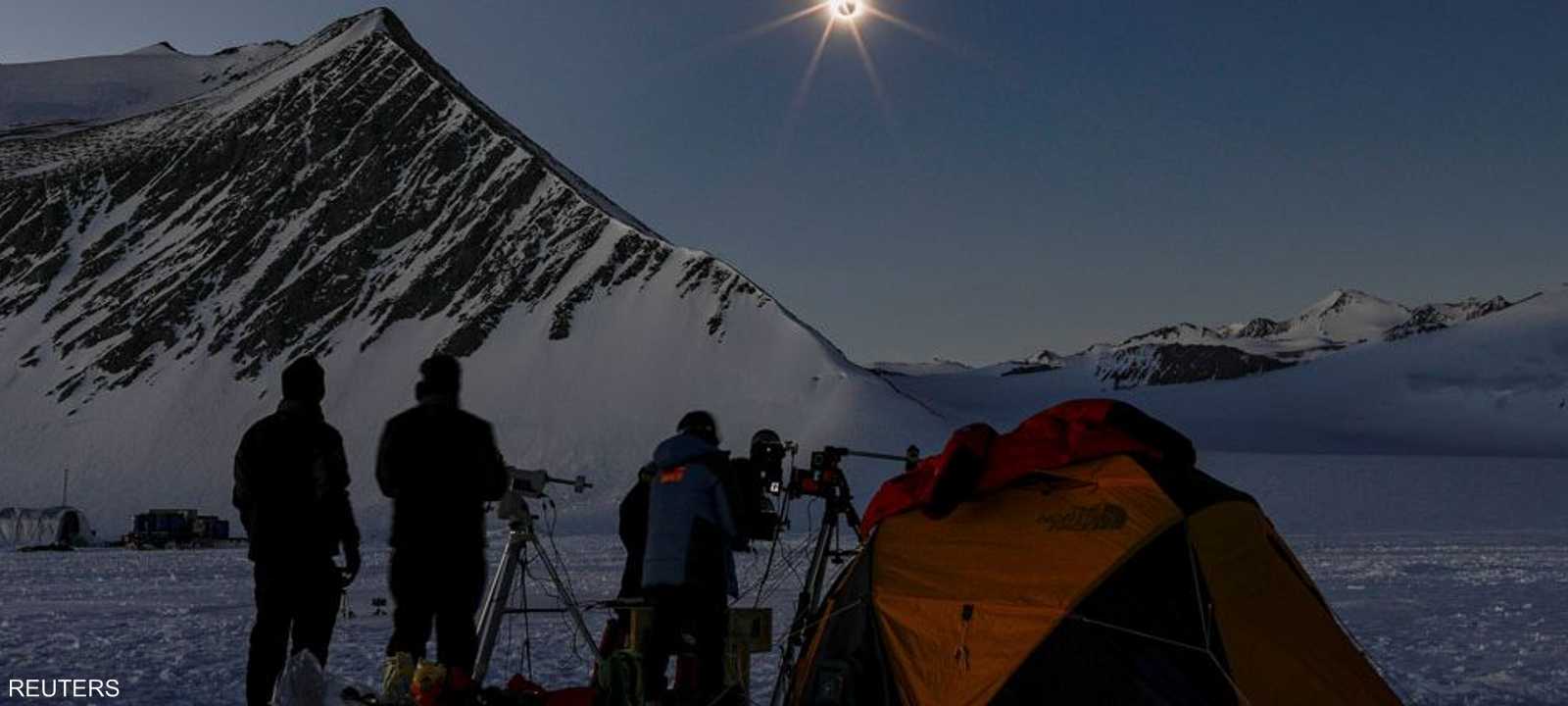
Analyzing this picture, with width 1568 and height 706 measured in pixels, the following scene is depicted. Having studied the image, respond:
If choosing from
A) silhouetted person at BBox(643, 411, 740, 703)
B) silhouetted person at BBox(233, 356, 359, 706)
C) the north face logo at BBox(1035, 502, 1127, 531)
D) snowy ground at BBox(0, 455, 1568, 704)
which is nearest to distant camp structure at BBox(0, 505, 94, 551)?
snowy ground at BBox(0, 455, 1568, 704)

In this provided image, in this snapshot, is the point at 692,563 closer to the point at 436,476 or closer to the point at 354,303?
the point at 436,476

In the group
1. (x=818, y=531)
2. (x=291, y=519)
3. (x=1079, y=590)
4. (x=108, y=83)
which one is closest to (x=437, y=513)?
(x=291, y=519)

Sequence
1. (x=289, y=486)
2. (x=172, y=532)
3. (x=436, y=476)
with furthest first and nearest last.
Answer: (x=172, y=532), (x=436, y=476), (x=289, y=486)

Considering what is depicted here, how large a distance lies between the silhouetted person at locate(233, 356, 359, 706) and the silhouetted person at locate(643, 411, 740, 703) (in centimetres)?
171

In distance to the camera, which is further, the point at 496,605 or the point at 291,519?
the point at 496,605

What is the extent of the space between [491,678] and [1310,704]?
21.6 feet

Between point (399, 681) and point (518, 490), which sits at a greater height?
point (518, 490)

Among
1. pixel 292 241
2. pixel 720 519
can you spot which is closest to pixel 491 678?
pixel 720 519

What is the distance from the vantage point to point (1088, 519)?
6.57 m

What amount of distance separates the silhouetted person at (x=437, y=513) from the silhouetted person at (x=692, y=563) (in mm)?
982

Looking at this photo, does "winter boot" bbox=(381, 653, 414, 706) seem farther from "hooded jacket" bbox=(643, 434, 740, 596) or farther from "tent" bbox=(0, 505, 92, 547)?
"tent" bbox=(0, 505, 92, 547)

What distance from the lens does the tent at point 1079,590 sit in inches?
248

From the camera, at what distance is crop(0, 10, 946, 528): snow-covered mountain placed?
270ft

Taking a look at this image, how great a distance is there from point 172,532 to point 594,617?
44.4 metres
